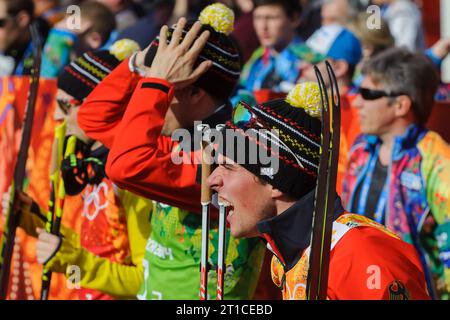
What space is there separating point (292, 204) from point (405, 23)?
255 inches

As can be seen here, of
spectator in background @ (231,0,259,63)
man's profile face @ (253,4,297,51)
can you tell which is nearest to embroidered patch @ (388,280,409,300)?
man's profile face @ (253,4,297,51)

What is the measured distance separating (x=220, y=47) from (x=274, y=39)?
454 cm

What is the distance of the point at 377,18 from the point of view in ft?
26.2

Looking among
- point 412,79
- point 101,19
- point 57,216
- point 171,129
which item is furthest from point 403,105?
point 101,19

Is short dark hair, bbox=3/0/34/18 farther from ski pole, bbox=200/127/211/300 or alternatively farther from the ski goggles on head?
the ski goggles on head

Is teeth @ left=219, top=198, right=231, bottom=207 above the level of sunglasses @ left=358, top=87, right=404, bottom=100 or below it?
below

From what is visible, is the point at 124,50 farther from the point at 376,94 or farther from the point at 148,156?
the point at 376,94

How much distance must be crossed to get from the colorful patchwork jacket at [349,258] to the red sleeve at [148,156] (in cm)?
88

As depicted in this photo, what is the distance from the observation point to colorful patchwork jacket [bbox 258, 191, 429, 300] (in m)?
3.22

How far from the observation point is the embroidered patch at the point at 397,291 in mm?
3186

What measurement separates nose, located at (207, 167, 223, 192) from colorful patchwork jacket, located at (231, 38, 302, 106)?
15.5 feet

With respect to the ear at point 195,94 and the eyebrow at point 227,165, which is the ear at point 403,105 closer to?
the ear at point 195,94
